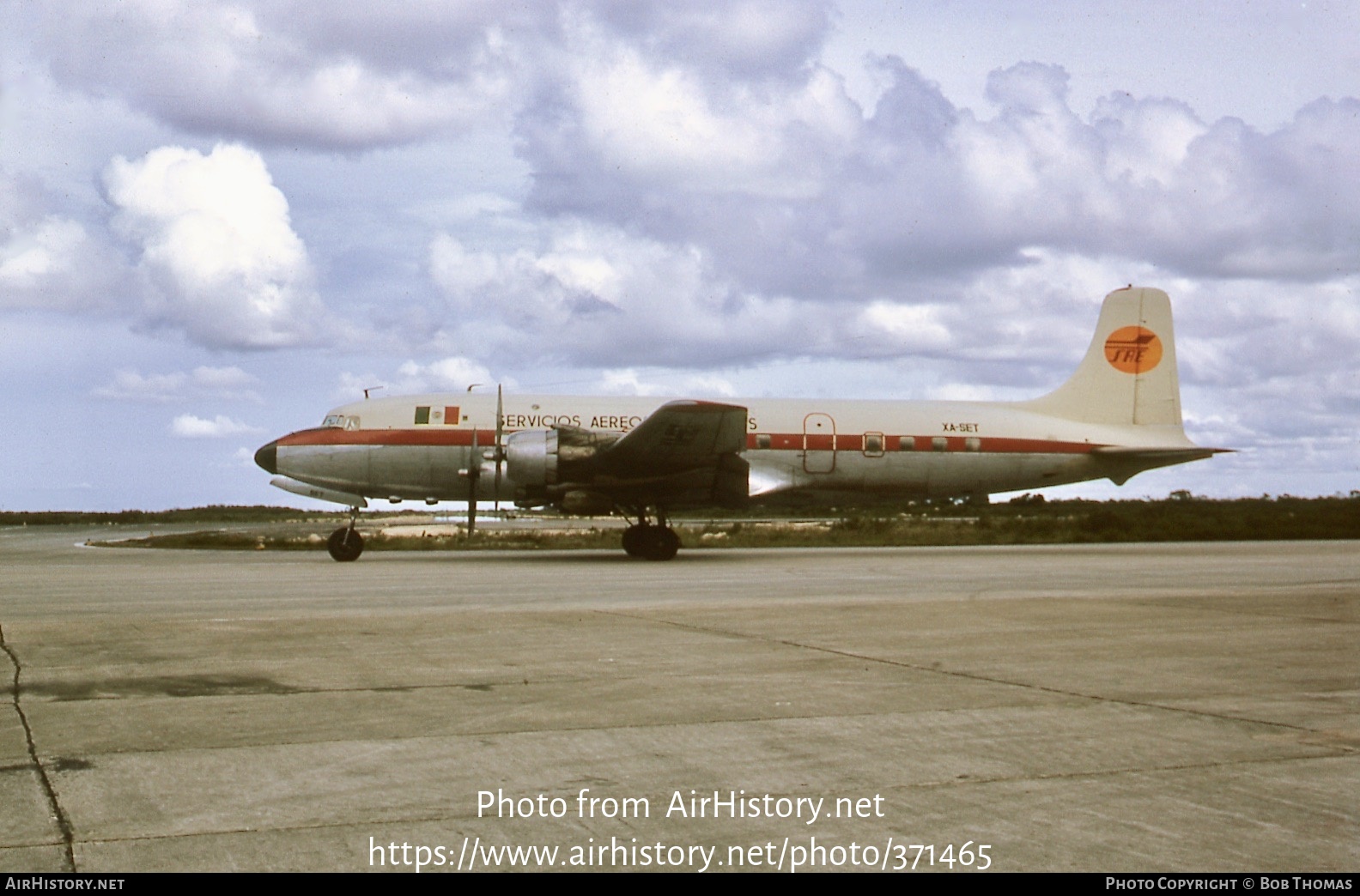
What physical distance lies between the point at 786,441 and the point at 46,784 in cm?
2270

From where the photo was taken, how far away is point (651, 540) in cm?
2553

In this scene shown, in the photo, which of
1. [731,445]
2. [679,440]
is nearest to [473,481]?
[679,440]

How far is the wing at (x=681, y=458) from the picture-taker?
22844 mm

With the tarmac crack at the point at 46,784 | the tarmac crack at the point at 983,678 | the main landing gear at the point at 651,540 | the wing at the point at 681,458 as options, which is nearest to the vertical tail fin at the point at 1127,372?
the wing at the point at 681,458

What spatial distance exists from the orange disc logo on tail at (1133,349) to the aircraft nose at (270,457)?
21.2 metres

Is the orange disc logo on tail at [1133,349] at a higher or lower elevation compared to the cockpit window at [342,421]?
higher

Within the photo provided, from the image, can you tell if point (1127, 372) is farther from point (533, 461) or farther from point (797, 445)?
point (533, 461)

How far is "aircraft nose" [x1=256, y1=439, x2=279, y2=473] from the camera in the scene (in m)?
26.2

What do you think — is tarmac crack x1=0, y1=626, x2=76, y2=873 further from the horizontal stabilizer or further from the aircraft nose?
the horizontal stabilizer

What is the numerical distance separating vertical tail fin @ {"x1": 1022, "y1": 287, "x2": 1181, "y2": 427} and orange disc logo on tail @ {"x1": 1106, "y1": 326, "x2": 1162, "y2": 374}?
0.02 m

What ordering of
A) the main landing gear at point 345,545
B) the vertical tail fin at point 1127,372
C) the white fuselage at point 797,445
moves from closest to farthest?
the main landing gear at point 345,545, the white fuselage at point 797,445, the vertical tail fin at point 1127,372

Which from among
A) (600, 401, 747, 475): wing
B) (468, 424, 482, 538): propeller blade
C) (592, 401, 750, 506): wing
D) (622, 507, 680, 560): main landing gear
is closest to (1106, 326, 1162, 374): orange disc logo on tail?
(592, 401, 750, 506): wing

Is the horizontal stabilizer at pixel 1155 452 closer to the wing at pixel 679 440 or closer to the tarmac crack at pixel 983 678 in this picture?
the wing at pixel 679 440

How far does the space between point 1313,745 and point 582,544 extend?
1055 inches
